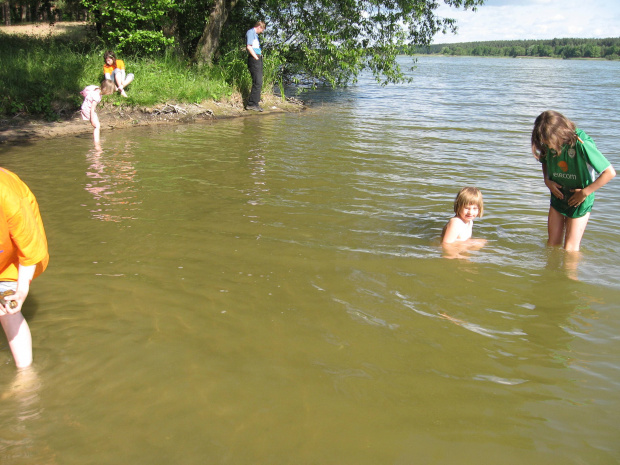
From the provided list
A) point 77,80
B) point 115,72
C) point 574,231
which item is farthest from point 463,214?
point 77,80

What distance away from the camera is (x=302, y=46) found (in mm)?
17172

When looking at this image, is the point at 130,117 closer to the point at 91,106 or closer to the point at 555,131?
the point at 91,106

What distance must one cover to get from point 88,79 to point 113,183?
22.5 feet

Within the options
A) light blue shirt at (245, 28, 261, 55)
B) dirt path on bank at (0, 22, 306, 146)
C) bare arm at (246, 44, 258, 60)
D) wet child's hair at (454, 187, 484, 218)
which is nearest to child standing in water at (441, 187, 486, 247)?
wet child's hair at (454, 187, 484, 218)

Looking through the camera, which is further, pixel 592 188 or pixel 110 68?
pixel 110 68

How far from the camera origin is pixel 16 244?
293 centimetres

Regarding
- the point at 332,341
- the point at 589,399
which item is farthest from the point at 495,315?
the point at 332,341

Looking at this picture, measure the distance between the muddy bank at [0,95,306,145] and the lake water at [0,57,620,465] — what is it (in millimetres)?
3336

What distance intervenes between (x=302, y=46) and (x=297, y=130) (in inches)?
211

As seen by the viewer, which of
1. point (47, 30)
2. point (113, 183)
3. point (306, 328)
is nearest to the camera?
point (306, 328)

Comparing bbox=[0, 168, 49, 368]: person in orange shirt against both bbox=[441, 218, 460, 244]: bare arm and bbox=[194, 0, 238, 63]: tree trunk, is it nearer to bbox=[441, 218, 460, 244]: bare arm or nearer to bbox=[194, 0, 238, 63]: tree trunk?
bbox=[441, 218, 460, 244]: bare arm

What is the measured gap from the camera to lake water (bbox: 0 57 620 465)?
114 inches

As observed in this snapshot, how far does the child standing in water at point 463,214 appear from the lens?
18.8ft

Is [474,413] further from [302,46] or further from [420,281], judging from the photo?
[302,46]
